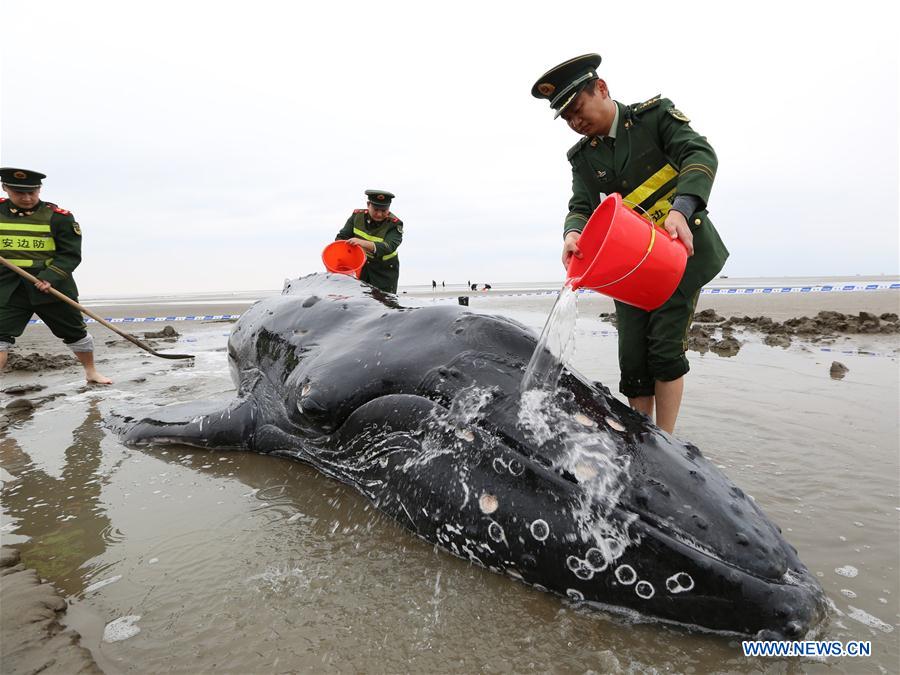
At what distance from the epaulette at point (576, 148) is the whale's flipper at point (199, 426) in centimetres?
338

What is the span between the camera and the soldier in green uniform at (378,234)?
9.45 m

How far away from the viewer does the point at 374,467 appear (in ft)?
10.3

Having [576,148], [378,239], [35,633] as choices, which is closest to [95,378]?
[378,239]

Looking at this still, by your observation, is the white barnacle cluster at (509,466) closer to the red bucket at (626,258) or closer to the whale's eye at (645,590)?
the whale's eye at (645,590)

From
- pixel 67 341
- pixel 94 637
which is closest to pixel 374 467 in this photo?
pixel 94 637

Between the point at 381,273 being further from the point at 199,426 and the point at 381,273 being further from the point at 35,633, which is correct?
the point at 35,633

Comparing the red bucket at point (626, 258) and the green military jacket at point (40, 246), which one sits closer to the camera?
the red bucket at point (626, 258)

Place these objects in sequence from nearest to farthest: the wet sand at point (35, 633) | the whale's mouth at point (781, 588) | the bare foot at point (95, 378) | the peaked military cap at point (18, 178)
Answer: the wet sand at point (35, 633) < the whale's mouth at point (781, 588) < the peaked military cap at point (18, 178) < the bare foot at point (95, 378)

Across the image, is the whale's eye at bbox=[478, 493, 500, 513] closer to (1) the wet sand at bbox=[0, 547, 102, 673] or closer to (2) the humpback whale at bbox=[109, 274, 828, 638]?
(2) the humpback whale at bbox=[109, 274, 828, 638]

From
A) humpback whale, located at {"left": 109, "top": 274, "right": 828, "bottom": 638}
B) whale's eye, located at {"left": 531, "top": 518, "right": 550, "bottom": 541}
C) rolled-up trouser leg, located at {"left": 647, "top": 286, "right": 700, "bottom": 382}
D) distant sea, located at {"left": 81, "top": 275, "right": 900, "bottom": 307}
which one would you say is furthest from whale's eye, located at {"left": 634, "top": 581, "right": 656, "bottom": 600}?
distant sea, located at {"left": 81, "top": 275, "right": 900, "bottom": 307}

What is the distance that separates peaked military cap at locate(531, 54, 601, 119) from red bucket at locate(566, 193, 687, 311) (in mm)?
1244

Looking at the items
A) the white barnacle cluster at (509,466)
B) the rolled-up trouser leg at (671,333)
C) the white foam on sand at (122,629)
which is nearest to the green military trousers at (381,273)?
the rolled-up trouser leg at (671,333)

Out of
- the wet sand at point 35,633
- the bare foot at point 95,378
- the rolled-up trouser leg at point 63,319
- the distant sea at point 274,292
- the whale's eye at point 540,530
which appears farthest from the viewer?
the distant sea at point 274,292

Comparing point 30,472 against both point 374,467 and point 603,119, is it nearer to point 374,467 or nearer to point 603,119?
point 374,467
